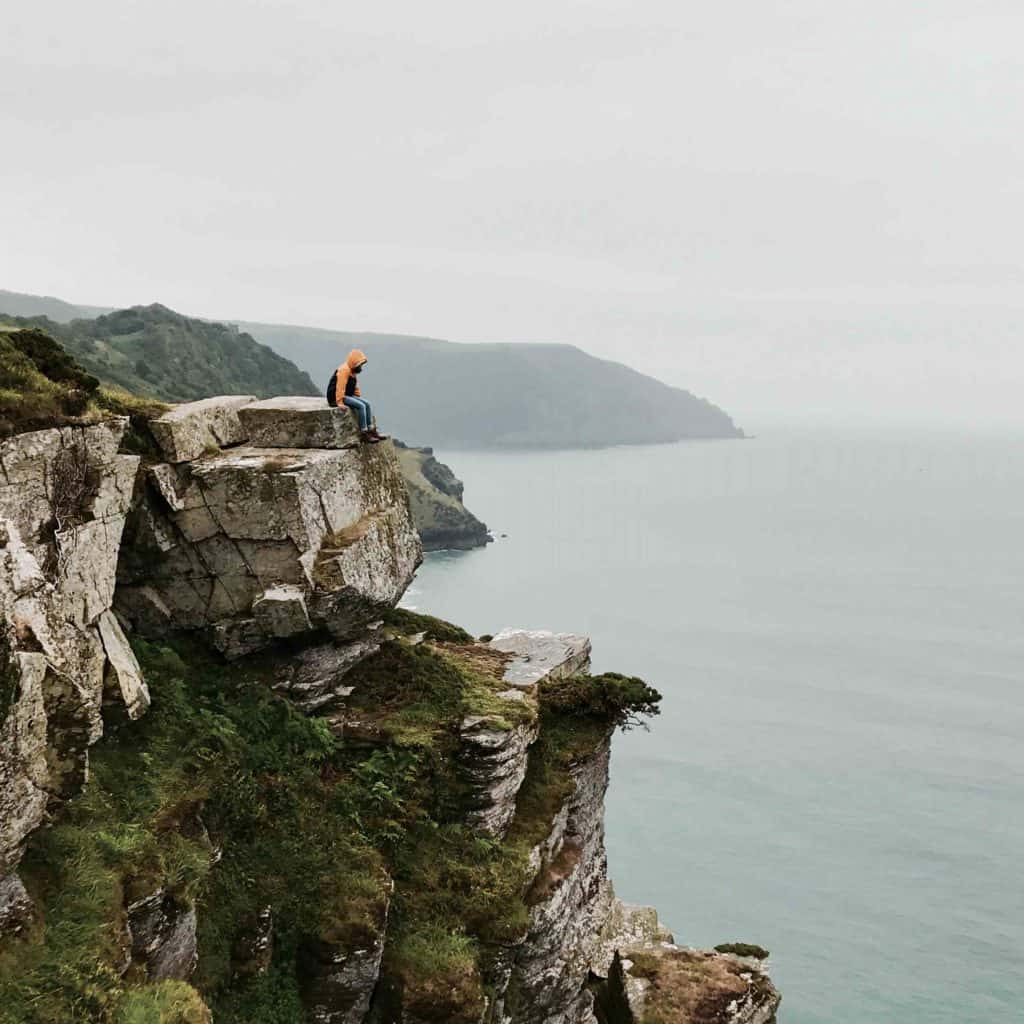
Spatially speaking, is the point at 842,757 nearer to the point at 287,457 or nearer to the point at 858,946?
the point at 858,946

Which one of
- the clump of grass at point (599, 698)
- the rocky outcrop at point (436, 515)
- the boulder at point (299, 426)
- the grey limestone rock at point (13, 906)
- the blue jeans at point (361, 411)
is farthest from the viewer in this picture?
the rocky outcrop at point (436, 515)

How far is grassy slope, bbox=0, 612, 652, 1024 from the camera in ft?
47.1

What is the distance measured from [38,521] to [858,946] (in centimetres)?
5708

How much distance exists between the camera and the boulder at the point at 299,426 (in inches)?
910

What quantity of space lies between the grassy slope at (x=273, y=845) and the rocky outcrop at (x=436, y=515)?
12818 cm

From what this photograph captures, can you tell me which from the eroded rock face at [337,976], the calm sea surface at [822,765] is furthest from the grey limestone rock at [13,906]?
the calm sea surface at [822,765]

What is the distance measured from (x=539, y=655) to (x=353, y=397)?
32.0 ft

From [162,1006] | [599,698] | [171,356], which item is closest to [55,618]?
[162,1006]

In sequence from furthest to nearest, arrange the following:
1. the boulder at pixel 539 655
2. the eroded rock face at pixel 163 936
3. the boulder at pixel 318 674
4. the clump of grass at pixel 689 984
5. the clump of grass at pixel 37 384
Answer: the clump of grass at pixel 689 984 → the boulder at pixel 539 655 → the boulder at pixel 318 674 → the clump of grass at pixel 37 384 → the eroded rock face at pixel 163 936

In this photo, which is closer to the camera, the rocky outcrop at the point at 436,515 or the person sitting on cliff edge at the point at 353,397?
the person sitting on cliff edge at the point at 353,397

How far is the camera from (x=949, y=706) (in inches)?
3561

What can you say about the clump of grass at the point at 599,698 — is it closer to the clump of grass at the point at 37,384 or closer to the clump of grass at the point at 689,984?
the clump of grass at the point at 689,984

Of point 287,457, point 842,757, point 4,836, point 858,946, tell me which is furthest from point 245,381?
point 4,836

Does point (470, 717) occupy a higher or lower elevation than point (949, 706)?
higher
